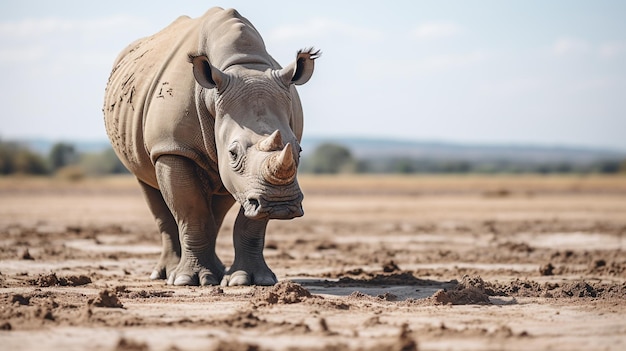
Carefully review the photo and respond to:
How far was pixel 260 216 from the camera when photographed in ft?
26.5

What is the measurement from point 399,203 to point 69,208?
384 inches

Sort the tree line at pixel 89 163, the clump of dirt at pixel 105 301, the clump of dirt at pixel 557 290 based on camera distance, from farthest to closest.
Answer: the tree line at pixel 89 163, the clump of dirt at pixel 557 290, the clump of dirt at pixel 105 301

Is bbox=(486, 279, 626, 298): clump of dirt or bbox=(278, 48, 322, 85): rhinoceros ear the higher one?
bbox=(278, 48, 322, 85): rhinoceros ear

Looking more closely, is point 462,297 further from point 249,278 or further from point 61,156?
point 61,156

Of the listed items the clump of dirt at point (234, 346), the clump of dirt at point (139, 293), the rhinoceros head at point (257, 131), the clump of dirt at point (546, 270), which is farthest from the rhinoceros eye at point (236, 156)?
the clump of dirt at point (546, 270)

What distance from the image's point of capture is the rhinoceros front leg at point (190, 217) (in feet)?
30.5

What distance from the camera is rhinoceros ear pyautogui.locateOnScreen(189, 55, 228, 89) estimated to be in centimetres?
866

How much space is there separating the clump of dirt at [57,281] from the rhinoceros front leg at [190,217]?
2.69ft

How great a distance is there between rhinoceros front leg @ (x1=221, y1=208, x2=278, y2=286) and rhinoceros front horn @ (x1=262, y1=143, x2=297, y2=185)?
55.1 inches

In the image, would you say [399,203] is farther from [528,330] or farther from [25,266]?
[528,330]

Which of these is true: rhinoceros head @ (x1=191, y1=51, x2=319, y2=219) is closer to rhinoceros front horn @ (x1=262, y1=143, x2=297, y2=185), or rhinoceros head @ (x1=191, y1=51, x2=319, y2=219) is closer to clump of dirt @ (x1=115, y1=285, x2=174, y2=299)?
rhinoceros front horn @ (x1=262, y1=143, x2=297, y2=185)

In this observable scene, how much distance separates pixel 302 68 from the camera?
30.0 ft

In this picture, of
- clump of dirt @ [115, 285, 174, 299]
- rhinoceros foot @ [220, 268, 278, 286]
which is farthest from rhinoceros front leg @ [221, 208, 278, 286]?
clump of dirt @ [115, 285, 174, 299]

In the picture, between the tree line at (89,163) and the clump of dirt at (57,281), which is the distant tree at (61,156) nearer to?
the tree line at (89,163)
